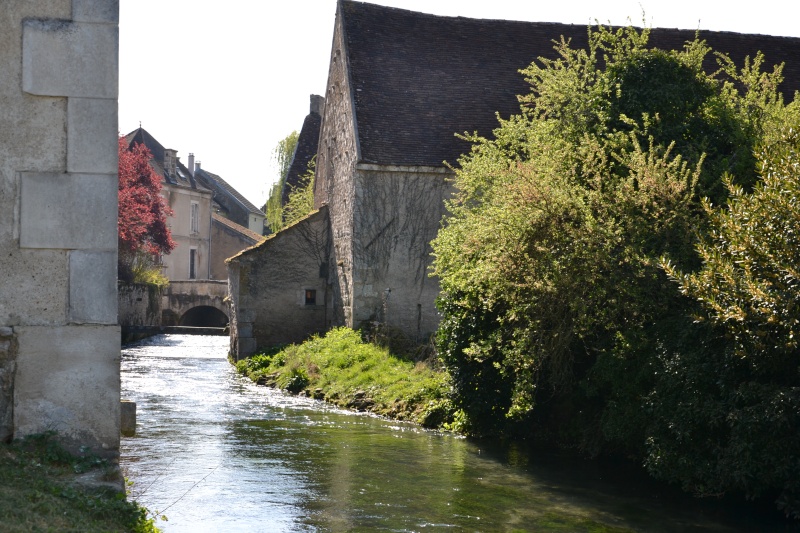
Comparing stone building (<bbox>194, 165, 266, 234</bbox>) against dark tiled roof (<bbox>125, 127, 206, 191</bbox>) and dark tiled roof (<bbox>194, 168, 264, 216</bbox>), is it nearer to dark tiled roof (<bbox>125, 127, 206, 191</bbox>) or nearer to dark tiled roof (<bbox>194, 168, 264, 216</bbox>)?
dark tiled roof (<bbox>194, 168, 264, 216</bbox>)

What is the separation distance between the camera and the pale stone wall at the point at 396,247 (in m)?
19.4

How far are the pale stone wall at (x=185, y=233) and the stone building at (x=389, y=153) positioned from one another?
26.9 metres

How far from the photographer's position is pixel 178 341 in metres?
33.8

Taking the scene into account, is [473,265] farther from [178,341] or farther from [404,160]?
[178,341]

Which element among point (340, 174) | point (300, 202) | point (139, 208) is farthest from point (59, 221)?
point (139, 208)

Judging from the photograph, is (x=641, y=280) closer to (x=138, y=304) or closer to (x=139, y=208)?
(x=138, y=304)

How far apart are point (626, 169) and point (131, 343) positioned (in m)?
23.9

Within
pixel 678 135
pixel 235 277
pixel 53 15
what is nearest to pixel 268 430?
pixel 678 135

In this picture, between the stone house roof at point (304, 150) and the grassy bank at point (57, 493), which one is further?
the stone house roof at point (304, 150)

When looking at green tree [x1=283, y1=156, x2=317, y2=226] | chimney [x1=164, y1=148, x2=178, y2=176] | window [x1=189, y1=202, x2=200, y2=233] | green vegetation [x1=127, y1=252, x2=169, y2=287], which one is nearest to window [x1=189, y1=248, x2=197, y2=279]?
window [x1=189, y1=202, x2=200, y2=233]

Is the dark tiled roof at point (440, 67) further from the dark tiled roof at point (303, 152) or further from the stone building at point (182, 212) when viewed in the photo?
the stone building at point (182, 212)

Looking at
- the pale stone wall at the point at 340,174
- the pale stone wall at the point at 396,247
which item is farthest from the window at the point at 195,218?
the pale stone wall at the point at 396,247

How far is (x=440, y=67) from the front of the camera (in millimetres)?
21172

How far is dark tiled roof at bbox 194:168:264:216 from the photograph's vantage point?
58.2 meters
